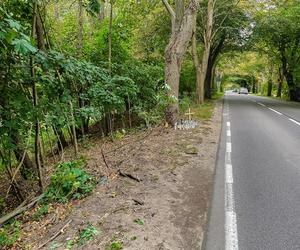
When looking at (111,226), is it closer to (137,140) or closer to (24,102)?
(24,102)

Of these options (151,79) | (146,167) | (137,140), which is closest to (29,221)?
(146,167)

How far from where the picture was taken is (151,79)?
12523 millimetres

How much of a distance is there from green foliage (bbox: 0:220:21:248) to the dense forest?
0.06ft

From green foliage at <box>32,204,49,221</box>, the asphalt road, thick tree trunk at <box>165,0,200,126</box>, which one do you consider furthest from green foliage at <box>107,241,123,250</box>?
thick tree trunk at <box>165,0,200,126</box>

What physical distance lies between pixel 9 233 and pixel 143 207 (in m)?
1.99

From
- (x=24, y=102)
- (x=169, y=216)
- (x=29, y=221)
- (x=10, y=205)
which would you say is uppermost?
(x=24, y=102)

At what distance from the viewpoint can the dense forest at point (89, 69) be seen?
4996 mm

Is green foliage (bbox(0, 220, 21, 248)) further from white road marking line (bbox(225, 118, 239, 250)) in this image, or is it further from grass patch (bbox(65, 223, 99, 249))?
white road marking line (bbox(225, 118, 239, 250))

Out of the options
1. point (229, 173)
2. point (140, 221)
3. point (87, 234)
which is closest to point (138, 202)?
point (140, 221)

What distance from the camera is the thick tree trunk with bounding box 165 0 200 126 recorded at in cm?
1091

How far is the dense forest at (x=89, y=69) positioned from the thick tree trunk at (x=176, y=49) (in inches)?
1.4

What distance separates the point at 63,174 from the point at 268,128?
881cm

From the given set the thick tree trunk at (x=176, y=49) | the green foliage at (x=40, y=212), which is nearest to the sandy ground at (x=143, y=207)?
the green foliage at (x=40, y=212)

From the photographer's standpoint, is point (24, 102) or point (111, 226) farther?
point (24, 102)
